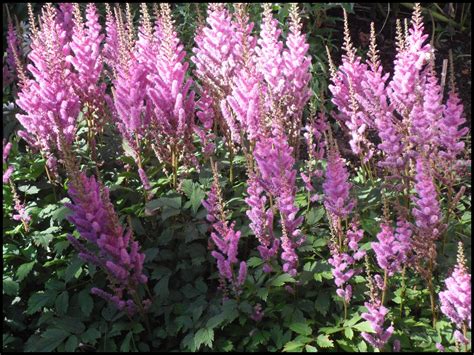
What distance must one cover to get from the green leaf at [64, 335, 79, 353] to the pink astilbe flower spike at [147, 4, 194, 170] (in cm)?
107

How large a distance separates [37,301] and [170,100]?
1.20 m

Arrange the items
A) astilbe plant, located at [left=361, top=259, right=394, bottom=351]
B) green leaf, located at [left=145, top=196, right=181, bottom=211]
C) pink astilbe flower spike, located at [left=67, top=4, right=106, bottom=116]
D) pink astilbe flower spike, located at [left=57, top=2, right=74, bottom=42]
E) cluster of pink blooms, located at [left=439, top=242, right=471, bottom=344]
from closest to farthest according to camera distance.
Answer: cluster of pink blooms, located at [left=439, top=242, right=471, bottom=344]
astilbe plant, located at [left=361, top=259, right=394, bottom=351]
green leaf, located at [left=145, top=196, right=181, bottom=211]
pink astilbe flower spike, located at [left=67, top=4, right=106, bottom=116]
pink astilbe flower spike, located at [left=57, top=2, right=74, bottom=42]

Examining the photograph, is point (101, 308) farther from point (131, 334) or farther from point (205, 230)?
point (205, 230)

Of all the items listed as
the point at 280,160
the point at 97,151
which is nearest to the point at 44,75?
the point at 97,151

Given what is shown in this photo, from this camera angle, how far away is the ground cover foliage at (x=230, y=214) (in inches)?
99.2

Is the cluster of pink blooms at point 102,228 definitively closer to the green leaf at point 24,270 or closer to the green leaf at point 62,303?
the green leaf at point 62,303

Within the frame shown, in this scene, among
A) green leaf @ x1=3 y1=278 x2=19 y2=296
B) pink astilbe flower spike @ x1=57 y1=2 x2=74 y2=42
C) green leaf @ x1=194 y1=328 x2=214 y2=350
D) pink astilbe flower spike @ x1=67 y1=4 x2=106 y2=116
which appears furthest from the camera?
pink astilbe flower spike @ x1=57 y1=2 x2=74 y2=42

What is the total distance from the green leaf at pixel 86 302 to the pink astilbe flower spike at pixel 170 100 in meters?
0.83

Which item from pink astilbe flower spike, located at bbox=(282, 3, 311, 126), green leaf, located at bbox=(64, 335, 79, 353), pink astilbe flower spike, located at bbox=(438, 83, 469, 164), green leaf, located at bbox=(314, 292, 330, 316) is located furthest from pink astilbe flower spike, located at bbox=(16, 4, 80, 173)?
pink astilbe flower spike, located at bbox=(438, 83, 469, 164)

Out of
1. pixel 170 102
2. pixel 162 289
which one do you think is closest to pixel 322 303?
pixel 162 289

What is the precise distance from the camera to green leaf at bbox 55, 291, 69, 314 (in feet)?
8.84

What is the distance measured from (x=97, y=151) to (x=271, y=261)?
1.44 metres

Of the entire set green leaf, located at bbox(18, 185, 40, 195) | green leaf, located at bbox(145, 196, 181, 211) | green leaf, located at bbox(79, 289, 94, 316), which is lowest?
green leaf, located at bbox(79, 289, 94, 316)

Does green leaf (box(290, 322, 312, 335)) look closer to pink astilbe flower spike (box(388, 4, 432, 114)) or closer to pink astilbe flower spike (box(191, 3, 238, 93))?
pink astilbe flower spike (box(388, 4, 432, 114))
